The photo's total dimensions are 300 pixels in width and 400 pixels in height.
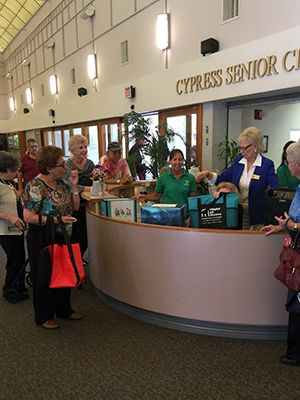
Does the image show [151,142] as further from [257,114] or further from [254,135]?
[254,135]

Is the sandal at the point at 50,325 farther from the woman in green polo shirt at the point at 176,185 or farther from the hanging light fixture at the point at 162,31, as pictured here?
the hanging light fixture at the point at 162,31

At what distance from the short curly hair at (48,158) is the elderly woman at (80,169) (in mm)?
842

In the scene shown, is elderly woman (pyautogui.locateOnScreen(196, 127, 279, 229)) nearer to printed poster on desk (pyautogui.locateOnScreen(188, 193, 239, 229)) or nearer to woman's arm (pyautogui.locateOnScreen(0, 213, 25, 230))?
printed poster on desk (pyautogui.locateOnScreen(188, 193, 239, 229))

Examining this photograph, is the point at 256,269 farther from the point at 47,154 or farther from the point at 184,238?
the point at 47,154

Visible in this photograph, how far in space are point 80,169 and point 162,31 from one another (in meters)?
4.10

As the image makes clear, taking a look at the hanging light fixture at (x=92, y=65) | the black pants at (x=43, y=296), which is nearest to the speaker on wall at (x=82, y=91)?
the hanging light fixture at (x=92, y=65)

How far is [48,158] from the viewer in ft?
8.26

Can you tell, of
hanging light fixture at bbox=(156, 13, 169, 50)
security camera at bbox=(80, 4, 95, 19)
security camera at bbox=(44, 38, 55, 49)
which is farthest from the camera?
security camera at bbox=(44, 38, 55, 49)

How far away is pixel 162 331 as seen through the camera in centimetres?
270

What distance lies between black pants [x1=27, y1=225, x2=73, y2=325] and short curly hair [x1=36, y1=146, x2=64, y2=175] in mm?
462

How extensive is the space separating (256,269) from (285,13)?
11.7ft

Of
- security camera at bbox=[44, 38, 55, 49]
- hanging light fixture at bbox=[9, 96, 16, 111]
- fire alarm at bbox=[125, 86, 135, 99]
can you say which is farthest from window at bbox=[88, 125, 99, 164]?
hanging light fixture at bbox=[9, 96, 16, 111]

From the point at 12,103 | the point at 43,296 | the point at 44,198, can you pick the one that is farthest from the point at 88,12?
the point at 12,103

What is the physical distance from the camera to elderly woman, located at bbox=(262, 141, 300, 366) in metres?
2.11
